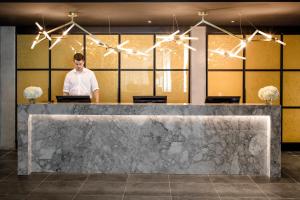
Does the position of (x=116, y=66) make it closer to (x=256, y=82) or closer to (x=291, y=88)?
(x=256, y=82)

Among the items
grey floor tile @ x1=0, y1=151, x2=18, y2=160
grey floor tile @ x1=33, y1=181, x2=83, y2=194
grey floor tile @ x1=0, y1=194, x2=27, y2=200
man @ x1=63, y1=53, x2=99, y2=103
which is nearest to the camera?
grey floor tile @ x1=0, y1=194, x2=27, y2=200

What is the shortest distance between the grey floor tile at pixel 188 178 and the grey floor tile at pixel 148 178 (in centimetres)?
11

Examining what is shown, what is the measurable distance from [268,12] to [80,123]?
3492 mm

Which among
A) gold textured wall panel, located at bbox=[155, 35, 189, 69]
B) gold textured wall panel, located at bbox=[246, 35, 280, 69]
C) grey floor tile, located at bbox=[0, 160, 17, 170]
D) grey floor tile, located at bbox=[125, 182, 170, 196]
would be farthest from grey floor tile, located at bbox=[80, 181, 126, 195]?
gold textured wall panel, located at bbox=[246, 35, 280, 69]

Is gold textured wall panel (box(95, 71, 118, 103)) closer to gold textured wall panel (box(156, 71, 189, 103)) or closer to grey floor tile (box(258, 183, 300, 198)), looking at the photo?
gold textured wall panel (box(156, 71, 189, 103))

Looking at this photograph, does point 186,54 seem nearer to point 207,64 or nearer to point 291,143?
point 207,64

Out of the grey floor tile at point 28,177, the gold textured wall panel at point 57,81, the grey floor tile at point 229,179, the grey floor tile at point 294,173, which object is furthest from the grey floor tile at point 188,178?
the gold textured wall panel at point 57,81

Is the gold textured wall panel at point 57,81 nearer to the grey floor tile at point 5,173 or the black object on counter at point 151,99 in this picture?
the grey floor tile at point 5,173

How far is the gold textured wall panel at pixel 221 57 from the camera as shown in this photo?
862 centimetres

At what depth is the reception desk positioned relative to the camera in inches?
249

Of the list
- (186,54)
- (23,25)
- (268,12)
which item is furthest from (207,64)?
(23,25)

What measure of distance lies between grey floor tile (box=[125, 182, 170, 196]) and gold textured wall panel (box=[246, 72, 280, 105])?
359 cm

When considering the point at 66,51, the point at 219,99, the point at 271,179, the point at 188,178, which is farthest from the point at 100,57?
the point at 271,179

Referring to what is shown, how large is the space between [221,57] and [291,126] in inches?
79.5
